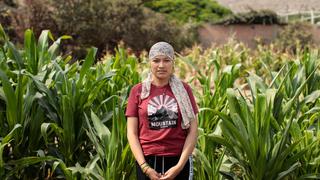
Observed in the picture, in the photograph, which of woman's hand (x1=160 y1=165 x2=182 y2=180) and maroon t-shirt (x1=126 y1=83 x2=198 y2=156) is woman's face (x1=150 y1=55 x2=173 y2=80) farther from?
woman's hand (x1=160 y1=165 x2=182 y2=180)

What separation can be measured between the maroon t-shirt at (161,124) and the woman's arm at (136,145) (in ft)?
0.10

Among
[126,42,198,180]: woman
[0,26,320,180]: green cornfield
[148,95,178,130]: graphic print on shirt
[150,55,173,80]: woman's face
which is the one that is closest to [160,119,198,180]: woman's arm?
[126,42,198,180]: woman

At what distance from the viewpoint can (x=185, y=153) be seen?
2.68m

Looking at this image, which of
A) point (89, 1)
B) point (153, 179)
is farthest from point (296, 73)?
point (89, 1)

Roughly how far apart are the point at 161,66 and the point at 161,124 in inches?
Result: 11.1

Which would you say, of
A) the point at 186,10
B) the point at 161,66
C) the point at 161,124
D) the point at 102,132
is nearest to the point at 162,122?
the point at 161,124

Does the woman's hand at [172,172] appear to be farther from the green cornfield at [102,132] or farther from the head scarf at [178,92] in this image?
the green cornfield at [102,132]

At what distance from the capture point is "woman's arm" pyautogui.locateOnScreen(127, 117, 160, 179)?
8.73 ft

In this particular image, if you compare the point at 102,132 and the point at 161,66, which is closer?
the point at 161,66

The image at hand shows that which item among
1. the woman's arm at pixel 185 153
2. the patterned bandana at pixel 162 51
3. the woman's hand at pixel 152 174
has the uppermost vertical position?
the patterned bandana at pixel 162 51

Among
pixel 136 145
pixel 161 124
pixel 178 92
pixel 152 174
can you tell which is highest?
pixel 178 92

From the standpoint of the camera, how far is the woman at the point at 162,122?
2.68 m

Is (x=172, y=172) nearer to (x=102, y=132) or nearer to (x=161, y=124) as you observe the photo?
(x=161, y=124)

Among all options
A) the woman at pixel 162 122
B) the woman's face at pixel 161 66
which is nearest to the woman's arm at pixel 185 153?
the woman at pixel 162 122
